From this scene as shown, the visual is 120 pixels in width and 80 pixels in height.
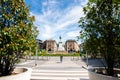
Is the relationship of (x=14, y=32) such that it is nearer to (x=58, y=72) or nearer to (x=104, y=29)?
(x=104, y=29)

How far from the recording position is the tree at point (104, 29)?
9.01 meters

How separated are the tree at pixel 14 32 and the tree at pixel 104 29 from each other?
2853 mm

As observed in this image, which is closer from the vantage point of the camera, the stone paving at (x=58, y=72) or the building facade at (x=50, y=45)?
the stone paving at (x=58, y=72)

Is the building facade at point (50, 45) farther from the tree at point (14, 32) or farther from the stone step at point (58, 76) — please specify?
the tree at point (14, 32)

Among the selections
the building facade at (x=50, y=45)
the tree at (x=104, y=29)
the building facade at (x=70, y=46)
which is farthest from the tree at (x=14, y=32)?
the building facade at (x=70, y=46)

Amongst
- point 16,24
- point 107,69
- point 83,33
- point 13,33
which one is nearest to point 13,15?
point 16,24

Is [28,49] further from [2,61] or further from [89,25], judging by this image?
[89,25]

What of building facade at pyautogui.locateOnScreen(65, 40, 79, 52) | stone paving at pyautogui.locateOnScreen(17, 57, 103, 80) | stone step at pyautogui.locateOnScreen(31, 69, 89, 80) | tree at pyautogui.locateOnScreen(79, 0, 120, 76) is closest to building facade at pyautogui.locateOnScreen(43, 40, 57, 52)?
building facade at pyautogui.locateOnScreen(65, 40, 79, 52)

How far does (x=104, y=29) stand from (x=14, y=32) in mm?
4249

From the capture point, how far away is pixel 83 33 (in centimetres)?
991

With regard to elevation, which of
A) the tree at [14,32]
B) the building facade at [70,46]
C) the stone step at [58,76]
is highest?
the building facade at [70,46]

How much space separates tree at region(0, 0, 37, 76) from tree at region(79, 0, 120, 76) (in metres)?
2.85

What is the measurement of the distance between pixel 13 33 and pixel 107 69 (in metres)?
4.96

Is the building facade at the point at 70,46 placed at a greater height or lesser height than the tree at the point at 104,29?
greater
